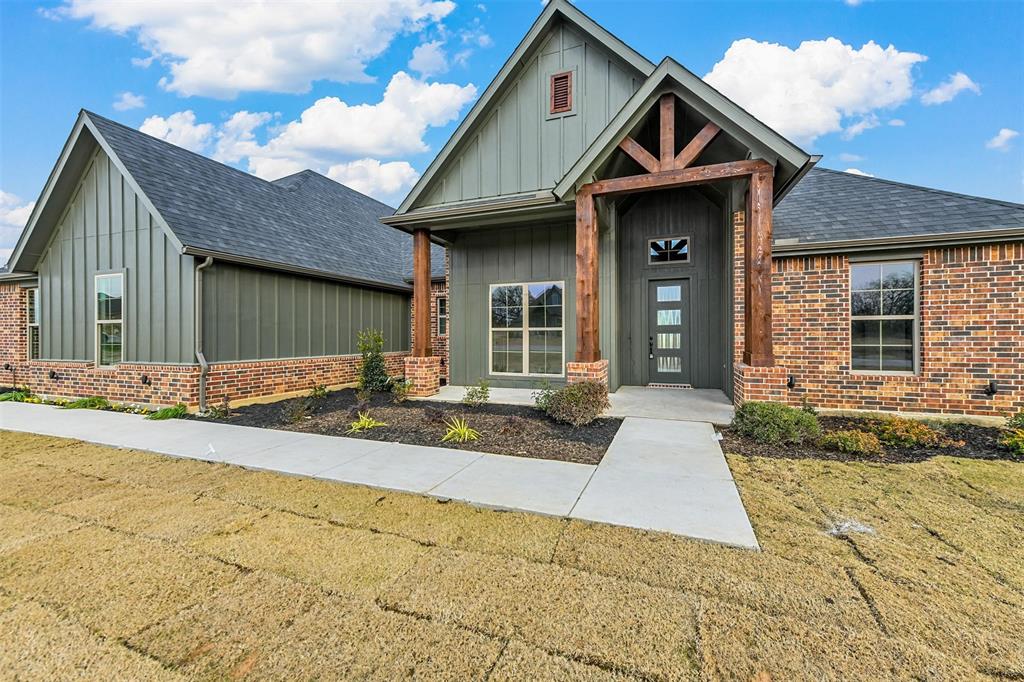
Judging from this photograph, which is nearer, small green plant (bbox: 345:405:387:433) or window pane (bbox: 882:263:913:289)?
small green plant (bbox: 345:405:387:433)

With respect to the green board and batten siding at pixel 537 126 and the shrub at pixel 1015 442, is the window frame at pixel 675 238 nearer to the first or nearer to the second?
the green board and batten siding at pixel 537 126

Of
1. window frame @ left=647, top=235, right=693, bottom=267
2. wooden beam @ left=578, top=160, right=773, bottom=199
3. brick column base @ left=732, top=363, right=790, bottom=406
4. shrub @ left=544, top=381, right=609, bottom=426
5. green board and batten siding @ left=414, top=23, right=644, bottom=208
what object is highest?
green board and batten siding @ left=414, top=23, right=644, bottom=208

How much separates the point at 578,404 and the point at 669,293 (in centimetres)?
450

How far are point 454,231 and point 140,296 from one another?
636 cm

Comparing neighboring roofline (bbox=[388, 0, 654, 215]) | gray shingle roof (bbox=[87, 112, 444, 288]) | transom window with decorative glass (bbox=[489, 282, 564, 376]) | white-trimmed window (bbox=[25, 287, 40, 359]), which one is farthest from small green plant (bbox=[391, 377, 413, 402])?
white-trimmed window (bbox=[25, 287, 40, 359])

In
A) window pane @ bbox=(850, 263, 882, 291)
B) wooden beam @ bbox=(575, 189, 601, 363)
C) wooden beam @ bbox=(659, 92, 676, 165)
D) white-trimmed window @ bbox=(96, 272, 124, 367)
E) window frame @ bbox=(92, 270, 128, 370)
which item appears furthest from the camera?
white-trimmed window @ bbox=(96, 272, 124, 367)

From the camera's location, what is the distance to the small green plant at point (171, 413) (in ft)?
23.6

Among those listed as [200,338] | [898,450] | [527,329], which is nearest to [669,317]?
Answer: [527,329]

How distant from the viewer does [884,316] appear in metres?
7.00

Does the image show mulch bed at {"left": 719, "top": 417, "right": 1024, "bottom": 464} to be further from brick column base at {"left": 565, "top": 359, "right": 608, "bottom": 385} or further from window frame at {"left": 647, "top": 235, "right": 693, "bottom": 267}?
window frame at {"left": 647, "top": 235, "right": 693, "bottom": 267}

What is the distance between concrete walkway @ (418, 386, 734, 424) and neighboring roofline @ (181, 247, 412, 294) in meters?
3.82

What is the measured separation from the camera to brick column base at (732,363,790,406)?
6.07 m

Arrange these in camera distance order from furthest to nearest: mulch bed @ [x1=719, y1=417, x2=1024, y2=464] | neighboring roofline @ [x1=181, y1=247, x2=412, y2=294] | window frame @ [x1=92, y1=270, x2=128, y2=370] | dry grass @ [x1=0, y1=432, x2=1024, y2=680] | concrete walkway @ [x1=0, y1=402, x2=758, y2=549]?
window frame @ [x1=92, y1=270, x2=128, y2=370]
neighboring roofline @ [x1=181, y1=247, x2=412, y2=294]
mulch bed @ [x1=719, y1=417, x2=1024, y2=464]
concrete walkway @ [x1=0, y1=402, x2=758, y2=549]
dry grass @ [x1=0, y1=432, x2=1024, y2=680]

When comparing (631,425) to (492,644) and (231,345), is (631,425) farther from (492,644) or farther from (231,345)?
(231,345)
